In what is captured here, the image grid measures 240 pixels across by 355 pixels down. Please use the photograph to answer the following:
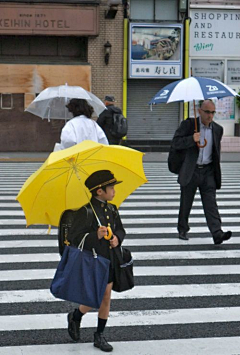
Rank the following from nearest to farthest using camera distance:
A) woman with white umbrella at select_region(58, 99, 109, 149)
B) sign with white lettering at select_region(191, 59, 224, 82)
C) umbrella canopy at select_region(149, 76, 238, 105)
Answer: woman with white umbrella at select_region(58, 99, 109, 149) < umbrella canopy at select_region(149, 76, 238, 105) < sign with white lettering at select_region(191, 59, 224, 82)

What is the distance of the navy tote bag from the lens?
4824mm

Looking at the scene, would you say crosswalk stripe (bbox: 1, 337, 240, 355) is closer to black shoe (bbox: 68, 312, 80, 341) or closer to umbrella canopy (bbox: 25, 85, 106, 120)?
black shoe (bbox: 68, 312, 80, 341)

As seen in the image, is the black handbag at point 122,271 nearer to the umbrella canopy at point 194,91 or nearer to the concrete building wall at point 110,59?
the umbrella canopy at point 194,91

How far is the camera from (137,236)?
10.0 meters

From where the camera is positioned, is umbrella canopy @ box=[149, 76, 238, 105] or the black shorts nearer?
the black shorts

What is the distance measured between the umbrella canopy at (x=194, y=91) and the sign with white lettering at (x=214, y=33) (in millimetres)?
19812

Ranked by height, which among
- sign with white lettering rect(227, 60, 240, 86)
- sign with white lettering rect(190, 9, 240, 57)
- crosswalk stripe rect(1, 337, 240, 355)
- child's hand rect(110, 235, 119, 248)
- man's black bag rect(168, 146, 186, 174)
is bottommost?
crosswalk stripe rect(1, 337, 240, 355)

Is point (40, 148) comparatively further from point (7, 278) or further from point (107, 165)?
point (107, 165)

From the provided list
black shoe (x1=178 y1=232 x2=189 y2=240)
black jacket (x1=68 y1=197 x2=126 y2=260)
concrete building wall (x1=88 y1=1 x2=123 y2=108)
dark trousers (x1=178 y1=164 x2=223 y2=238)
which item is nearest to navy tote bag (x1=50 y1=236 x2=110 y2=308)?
black jacket (x1=68 y1=197 x2=126 y2=260)

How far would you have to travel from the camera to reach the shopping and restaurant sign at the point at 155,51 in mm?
27578

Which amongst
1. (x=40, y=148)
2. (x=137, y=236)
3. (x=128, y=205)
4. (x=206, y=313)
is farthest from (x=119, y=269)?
(x=40, y=148)

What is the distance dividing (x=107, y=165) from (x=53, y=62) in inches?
870

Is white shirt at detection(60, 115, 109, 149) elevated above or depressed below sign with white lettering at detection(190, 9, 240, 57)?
below

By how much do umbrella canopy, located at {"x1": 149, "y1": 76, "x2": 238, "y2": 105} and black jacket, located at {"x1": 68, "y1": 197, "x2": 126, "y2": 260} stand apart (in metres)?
3.95
